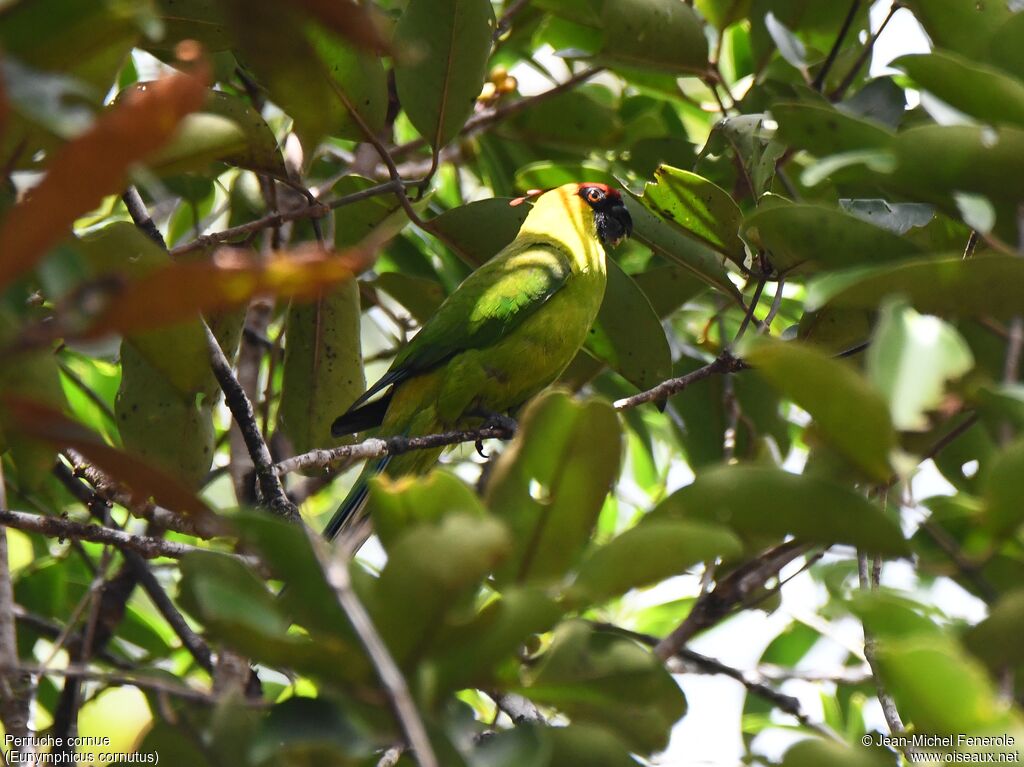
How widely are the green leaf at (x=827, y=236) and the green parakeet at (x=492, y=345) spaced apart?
63.9 inches

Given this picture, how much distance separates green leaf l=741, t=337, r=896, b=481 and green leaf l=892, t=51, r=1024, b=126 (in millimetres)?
622

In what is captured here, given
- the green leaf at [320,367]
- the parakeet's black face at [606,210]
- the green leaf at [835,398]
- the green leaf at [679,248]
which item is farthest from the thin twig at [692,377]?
the parakeet's black face at [606,210]

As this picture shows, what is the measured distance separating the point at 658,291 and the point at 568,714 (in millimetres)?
1763

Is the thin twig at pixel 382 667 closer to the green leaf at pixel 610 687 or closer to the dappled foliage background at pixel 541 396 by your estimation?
the dappled foliage background at pixel 541 396

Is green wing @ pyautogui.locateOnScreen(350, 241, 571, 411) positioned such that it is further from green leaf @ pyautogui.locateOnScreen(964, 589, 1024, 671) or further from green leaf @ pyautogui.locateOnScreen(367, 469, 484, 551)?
green leaf @ pyautogui.locateOnScreen(964, 589, 1024, 671)

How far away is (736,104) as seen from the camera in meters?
2.95

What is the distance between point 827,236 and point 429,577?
2.98 feet

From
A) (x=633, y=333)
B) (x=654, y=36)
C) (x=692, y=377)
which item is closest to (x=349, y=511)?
(x=633, y=333)

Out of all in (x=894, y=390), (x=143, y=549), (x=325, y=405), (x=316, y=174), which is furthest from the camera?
(x=316, y=174)

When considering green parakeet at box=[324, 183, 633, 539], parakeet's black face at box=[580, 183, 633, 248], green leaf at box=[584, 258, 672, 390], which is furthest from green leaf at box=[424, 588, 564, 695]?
parakeet's black face at box=[580, 183, 633, 248]

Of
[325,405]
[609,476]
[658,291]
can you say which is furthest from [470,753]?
[658,291]

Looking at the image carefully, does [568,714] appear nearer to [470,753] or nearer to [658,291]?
[470,753]

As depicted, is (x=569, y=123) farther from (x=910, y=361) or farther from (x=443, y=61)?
(x=910, y=361)

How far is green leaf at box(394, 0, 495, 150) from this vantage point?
2.30m
